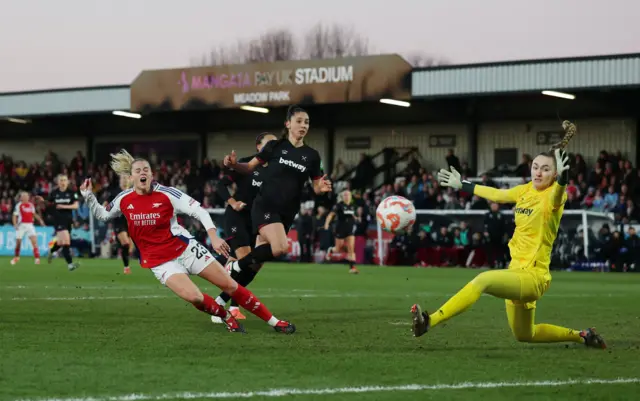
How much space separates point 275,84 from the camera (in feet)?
128

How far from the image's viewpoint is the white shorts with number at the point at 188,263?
32.9ft

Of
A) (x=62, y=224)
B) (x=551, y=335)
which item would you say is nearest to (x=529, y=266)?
(x=551, y=335)

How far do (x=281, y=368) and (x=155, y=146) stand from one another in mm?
40030

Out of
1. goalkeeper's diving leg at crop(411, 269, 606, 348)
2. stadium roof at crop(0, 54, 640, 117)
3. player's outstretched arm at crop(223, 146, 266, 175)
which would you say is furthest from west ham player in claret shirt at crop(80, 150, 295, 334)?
stadium roof at crop(0, 54, 640, 117)

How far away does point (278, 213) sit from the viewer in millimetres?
11664

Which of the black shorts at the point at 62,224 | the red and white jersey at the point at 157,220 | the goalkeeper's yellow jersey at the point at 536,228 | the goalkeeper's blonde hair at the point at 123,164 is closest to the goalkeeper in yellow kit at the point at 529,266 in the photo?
the goalkeeper's yellow jersey at the point at 536,228

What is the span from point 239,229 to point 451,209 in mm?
19137

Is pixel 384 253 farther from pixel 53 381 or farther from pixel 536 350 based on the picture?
pixel 53 381

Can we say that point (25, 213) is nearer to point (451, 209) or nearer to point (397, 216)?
point (451, 209)

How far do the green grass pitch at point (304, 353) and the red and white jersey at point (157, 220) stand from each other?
2.42ft

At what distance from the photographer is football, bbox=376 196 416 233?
1681 cm

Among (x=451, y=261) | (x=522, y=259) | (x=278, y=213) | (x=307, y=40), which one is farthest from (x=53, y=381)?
(x=307, y=40)

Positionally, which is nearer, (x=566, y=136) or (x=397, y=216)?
(x=566, y=136)

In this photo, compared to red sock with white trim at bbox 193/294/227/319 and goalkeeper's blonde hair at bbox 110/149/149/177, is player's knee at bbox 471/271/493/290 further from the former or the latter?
goalkeeper's blonde hair at bbox 110/149/149/177
